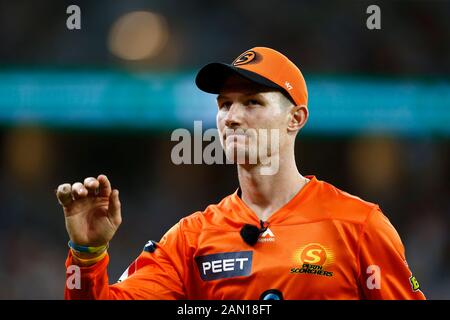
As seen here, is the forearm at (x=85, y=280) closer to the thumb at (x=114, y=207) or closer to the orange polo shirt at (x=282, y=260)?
the orange polo shirt at (x=282, y=260)

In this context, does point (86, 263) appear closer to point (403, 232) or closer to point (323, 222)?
point (323, 222)

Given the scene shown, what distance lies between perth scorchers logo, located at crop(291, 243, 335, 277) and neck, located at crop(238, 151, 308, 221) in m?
0.30

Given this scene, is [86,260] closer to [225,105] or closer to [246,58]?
[225,105]

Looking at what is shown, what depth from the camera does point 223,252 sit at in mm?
3459

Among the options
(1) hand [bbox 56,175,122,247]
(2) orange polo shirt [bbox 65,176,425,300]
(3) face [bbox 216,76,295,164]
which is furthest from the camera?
(3) face [bbox 216,76,295,164]

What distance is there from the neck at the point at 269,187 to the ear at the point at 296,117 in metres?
0.14

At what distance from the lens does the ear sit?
360 cm

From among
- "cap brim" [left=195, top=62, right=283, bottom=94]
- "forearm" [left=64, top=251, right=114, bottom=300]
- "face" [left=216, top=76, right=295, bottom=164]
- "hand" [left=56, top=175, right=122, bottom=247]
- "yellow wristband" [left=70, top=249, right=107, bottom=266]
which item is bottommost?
"forearm" [left=64, top=251, right=114, bottom=300]

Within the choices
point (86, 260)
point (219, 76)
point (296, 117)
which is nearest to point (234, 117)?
point (219, 76)

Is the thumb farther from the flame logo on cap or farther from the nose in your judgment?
the flame logo on cap

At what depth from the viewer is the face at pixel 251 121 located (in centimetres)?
343

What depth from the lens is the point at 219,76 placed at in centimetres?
359

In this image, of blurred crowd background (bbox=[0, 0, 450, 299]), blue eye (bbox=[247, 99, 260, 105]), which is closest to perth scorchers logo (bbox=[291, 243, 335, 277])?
blue eye (bbox=[247, 99, 260, 105])

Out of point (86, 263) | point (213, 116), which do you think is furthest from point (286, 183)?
point (213, 116)
